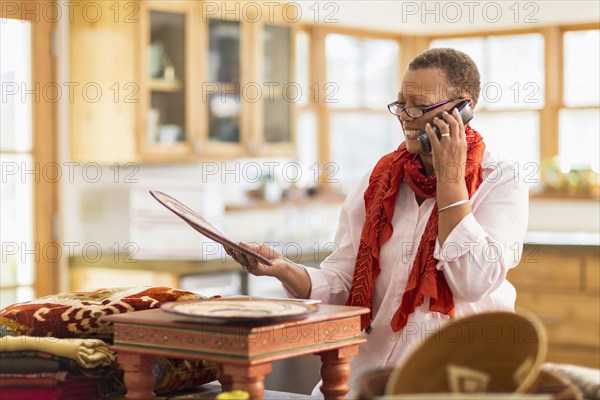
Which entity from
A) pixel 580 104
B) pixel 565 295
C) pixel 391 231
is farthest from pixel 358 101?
pixel 391 231

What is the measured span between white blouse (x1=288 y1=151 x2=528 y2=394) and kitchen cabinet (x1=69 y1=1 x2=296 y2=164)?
2493 mm

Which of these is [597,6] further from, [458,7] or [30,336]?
[30,336]

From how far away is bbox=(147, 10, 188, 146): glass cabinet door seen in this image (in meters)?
4.70

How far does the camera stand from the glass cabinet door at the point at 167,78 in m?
4.70

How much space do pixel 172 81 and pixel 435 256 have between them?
3023 millimetres

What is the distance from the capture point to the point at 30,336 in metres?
1.85

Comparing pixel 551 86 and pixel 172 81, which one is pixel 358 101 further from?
pixel 172 81

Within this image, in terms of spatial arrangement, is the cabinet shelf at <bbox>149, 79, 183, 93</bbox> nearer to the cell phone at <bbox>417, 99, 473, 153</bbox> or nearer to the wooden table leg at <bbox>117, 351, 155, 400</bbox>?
the cell phone at <bbox>417, 99, 473, 153</bbox>

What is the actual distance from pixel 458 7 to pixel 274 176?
74.5 inches

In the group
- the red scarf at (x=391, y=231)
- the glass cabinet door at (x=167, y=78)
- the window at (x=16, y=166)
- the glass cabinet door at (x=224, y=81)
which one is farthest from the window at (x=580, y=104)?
the red scarf at (x=391, y=231)

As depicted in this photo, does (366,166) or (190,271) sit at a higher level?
(366,166)

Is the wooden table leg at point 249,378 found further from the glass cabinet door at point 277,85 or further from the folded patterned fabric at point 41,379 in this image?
the glass cabinet door at point 277,85

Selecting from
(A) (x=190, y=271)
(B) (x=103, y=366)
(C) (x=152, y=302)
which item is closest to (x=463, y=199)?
(C) (x=152, y=302)

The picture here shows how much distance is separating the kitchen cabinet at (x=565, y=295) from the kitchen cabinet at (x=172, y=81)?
5.30 feet
